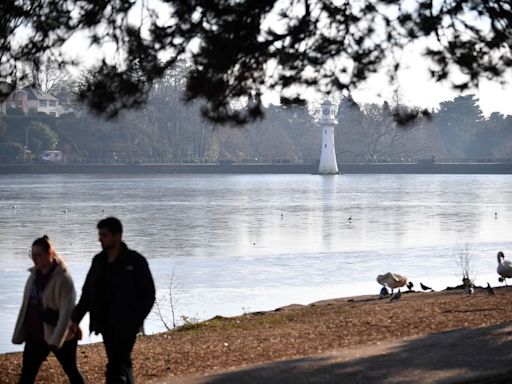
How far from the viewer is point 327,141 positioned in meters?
128

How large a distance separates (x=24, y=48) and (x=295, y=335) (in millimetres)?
4724

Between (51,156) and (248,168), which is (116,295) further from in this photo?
(248,168)

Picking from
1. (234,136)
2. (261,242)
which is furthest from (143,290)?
(234,136)

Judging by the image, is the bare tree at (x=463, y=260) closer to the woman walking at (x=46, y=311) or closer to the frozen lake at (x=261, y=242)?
the frozen lake at (x=261, y=242)

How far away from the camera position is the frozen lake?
2286cm

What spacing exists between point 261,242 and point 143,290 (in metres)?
28.9

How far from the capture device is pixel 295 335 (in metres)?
13.3

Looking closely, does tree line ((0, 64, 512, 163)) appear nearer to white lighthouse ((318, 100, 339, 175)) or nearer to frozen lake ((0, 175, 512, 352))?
white lighthouse ((318, 100, 339, 175))

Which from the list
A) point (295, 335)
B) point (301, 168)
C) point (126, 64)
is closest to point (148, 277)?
point (126, 64)

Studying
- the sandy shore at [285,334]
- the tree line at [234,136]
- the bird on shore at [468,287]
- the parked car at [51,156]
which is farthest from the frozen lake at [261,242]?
the parked car at [51,156]

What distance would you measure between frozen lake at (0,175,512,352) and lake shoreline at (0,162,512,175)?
55.5 meters

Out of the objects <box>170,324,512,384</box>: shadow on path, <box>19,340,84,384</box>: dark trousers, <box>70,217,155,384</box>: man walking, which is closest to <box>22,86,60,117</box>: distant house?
<box>170,324,512,384</box>: shadow on path

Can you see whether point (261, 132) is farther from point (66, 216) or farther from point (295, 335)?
point (295, 335)

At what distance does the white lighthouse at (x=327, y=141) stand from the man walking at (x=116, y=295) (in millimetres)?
118146
